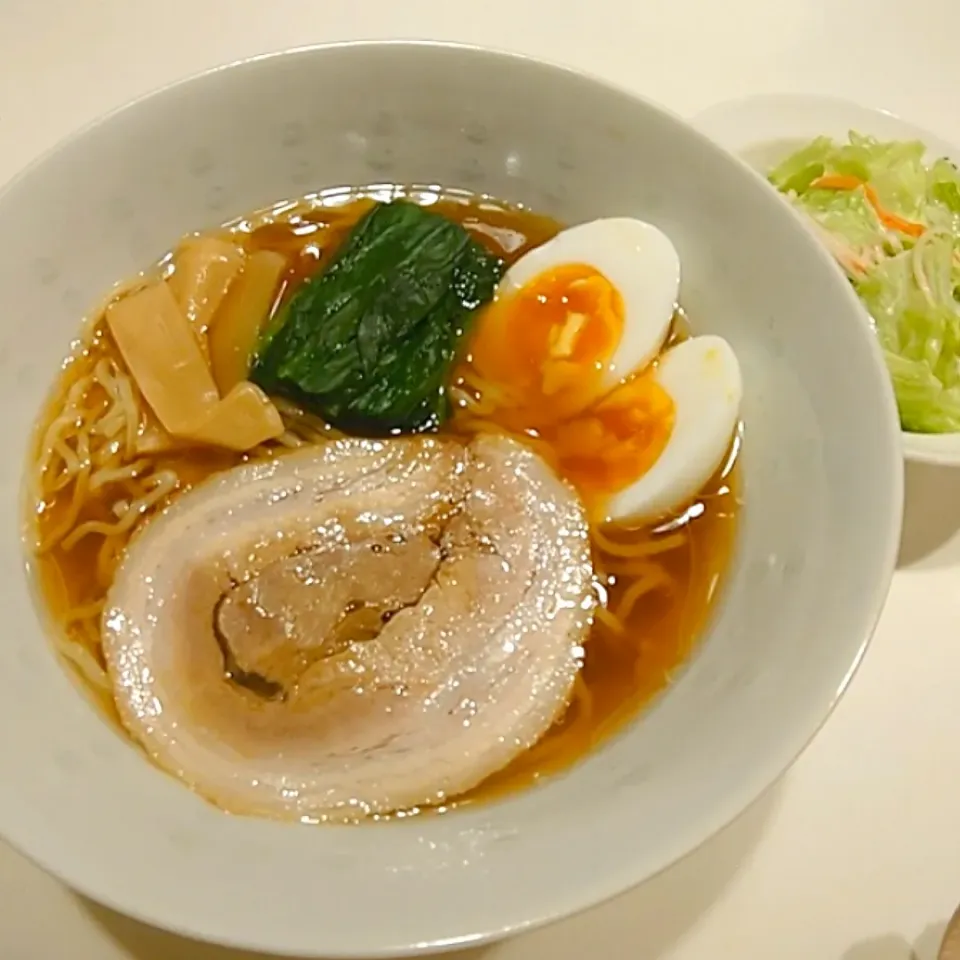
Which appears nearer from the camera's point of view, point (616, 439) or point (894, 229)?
point (616, 439)

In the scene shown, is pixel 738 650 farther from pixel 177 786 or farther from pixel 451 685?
pixel 177 786

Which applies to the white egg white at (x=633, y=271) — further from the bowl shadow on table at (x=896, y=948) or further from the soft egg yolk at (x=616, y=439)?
the bowl shadow on table at (x=896, y=948)

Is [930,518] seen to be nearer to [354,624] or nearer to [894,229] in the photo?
[894,229]

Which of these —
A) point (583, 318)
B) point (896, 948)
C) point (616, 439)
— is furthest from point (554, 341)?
point (896, 948)

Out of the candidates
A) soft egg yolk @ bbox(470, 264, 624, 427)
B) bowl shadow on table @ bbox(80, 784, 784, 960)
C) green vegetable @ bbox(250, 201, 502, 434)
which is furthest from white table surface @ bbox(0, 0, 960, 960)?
green vegetable @ bbox(250, 201, 502, 434)

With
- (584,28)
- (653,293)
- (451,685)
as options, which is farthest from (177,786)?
(584,28)
